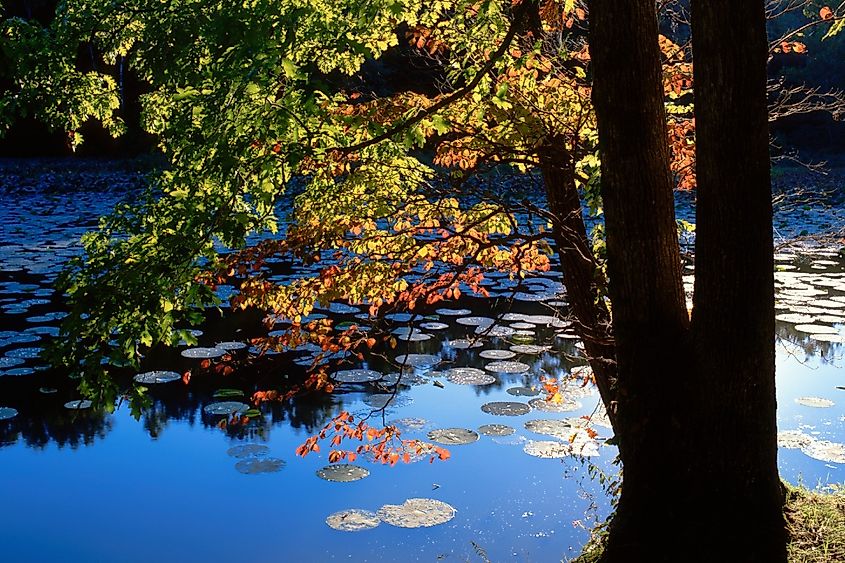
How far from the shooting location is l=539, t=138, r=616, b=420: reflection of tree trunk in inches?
152

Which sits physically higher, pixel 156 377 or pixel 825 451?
pixel 156 377

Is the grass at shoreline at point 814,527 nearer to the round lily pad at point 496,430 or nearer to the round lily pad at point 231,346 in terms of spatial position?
the round lily pad at point 496,430

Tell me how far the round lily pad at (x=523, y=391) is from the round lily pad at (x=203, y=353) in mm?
2222

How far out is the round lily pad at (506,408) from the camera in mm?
5797

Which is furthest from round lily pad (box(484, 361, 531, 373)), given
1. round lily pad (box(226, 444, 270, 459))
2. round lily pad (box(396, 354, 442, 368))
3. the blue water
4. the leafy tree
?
the leafy tree

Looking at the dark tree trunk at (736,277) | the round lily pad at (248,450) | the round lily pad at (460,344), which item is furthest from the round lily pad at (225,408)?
the dark tree trunk at (736,277)

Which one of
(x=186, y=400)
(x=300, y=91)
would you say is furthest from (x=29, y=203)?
(x=300, y=91)

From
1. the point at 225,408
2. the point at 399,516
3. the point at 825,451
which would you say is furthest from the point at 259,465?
the point at 825,451

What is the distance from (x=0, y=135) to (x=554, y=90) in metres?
2.31

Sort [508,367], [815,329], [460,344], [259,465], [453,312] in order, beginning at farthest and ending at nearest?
[453,312], [815,329], [460,344], [508,367], [259,465]

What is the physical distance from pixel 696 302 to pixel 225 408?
3934 millimetres

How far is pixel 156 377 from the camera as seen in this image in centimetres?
633

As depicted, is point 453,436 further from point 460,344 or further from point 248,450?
point 460,344

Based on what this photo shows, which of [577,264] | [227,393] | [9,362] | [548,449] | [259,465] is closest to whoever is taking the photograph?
[577,264]
